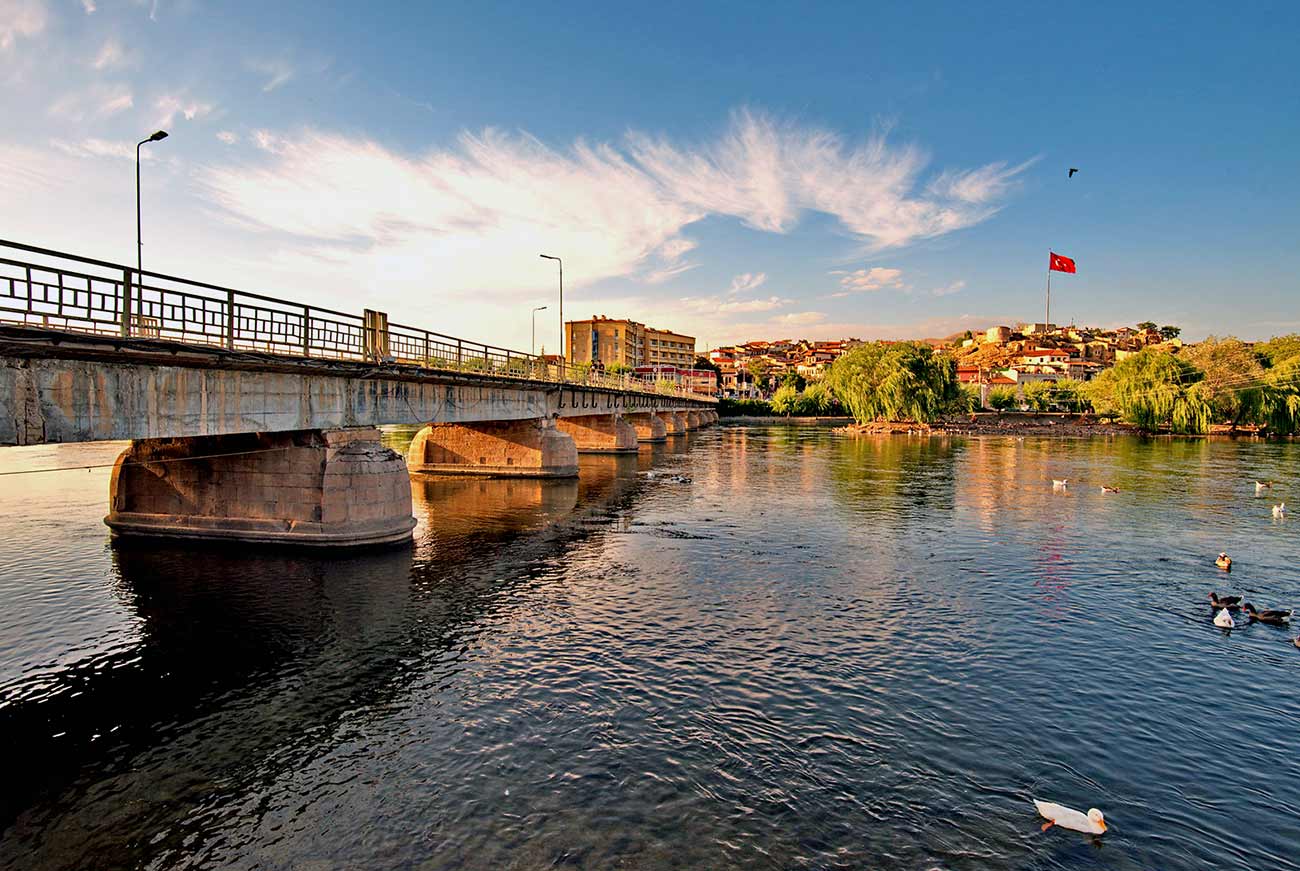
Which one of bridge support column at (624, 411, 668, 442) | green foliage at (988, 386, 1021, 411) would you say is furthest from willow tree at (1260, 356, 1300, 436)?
bridge support column at (624, 411, 668, 442)

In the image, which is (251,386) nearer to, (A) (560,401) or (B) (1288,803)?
(B) (1288,803)

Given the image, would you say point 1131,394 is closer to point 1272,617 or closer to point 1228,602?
point 1228,602

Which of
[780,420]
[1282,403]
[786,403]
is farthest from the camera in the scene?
[786,403]

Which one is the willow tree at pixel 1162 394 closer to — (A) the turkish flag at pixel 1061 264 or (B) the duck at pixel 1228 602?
(A) the turkish flag at pixel 1061 264

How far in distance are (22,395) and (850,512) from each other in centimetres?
3197

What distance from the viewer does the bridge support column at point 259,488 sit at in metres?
23.4

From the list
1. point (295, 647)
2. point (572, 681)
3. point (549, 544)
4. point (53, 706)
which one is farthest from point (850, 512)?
point (53, 706)

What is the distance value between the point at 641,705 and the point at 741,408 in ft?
519

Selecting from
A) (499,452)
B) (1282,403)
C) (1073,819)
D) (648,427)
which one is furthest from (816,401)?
(1073,819)

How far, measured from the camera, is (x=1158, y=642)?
1623cm

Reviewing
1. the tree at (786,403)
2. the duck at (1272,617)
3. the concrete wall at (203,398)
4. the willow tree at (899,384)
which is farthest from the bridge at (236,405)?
the tree at (786,403)

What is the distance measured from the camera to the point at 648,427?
285ft

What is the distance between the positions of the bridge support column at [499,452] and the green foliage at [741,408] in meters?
122

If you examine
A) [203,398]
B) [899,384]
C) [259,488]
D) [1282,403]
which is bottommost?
[259,488]
